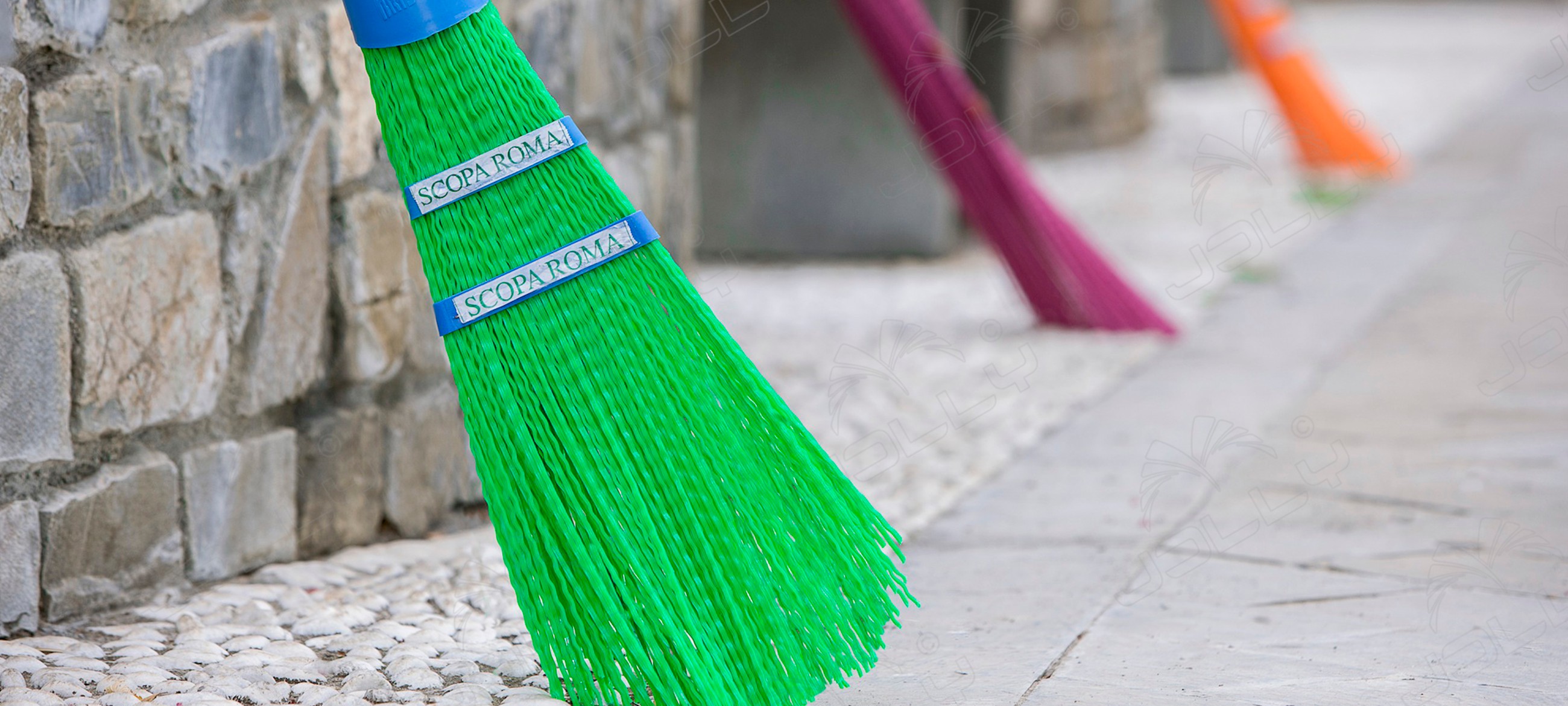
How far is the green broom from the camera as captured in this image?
4.59ft

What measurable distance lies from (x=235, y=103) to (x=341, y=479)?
0.52m

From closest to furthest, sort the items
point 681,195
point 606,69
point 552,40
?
point 552,40 → point 606,69 → point 681,195

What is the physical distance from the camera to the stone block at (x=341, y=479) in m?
1.95

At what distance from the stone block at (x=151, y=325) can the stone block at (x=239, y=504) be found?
7 centimetres

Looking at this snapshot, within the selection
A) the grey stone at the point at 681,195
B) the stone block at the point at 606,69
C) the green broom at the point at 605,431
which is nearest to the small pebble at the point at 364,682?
the green broom at the point at 605,431

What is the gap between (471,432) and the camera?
142 centimetres

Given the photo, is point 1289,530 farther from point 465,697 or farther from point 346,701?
point 346,701

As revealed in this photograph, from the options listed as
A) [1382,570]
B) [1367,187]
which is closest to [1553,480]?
[1382,570]

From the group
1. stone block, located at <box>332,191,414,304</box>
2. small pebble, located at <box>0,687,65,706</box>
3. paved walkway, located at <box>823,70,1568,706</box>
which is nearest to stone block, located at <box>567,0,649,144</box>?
stone block, located at <box>332,191,414,304</box>

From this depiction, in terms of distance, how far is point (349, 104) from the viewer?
76.7 inches

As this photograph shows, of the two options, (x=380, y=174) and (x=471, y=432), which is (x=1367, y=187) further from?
(x=471, y=432)

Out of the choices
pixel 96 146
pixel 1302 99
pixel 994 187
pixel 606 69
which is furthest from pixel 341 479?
pixel 1302 99

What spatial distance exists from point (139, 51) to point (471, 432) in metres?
0.63

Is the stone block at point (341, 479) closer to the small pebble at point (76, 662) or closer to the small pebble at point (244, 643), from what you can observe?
the small pebble at point (244, 643)
